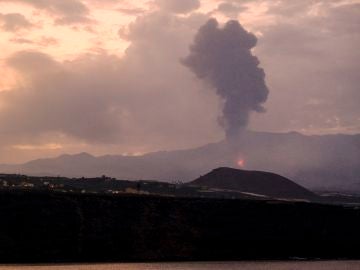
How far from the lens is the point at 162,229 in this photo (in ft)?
324

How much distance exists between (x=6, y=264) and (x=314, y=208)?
53245 millimetres

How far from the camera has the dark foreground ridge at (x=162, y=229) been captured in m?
90.9

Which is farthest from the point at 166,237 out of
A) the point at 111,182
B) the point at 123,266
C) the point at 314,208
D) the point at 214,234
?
the point at 111,182

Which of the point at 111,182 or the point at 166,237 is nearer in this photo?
the point at 166,237

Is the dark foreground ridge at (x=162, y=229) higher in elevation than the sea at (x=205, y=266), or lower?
higher

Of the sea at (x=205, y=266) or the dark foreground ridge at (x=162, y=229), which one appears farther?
the dark foreground ridge at (x=162, y=229)

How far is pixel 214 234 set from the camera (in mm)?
99875

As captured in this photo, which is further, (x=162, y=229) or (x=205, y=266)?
(x=162, y=229)

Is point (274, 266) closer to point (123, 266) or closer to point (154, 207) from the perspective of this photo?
point (123, 266)

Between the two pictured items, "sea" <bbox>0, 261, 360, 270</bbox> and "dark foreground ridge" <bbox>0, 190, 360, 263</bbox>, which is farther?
"dark foreground ridge" <bbox>0, 190, 360, 263</bbox>

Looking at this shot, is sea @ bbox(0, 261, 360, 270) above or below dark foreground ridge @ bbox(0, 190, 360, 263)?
below

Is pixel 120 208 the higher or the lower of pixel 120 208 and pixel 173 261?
the higher

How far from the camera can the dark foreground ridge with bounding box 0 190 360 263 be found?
298ft

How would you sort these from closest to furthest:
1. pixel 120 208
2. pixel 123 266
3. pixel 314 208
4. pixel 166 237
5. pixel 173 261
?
pixel 123 266 → pixel 173 261 → pixel 166 237 → pixel 120 208 → pixel 314 208
